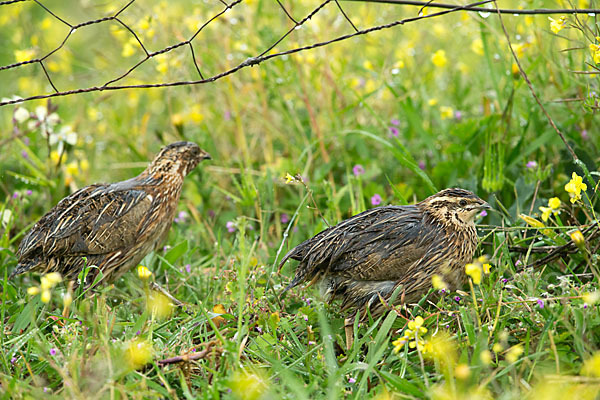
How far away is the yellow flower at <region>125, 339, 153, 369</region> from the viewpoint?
309 cm

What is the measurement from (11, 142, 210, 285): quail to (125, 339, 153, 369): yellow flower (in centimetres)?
144

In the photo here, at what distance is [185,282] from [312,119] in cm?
203

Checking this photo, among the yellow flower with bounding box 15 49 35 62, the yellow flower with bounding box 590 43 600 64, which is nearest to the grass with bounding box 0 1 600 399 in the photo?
the yellow flower with bounding box 590 43 600 64

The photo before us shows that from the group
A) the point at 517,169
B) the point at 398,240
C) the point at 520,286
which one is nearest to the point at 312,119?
the point at 517,169

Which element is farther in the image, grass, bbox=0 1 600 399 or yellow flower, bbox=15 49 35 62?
yellow flower, bbox=15 49 35 62

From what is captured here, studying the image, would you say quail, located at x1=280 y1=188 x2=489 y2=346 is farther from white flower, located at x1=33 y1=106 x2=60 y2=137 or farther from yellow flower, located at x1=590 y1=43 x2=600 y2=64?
white flower, located at x1=33 y1=106 x2=60 y2=137

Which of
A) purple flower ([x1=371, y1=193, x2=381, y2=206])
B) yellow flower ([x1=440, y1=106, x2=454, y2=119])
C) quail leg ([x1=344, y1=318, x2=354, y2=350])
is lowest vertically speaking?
quail leg ([x1=344, y1=318, x2=354, y2=350])

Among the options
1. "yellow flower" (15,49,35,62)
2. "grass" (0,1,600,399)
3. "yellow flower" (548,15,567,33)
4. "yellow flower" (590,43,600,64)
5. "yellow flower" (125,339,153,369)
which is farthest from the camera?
"yellow flower" (15,49,35,62)

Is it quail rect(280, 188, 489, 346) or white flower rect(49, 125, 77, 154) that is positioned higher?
white flower rect(49, 125, 77, 154)

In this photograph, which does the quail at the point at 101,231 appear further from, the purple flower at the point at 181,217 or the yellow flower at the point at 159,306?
the purple flower at the point at 181,217

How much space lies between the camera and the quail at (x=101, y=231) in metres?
4.65

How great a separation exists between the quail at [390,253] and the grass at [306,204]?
0.52 ft

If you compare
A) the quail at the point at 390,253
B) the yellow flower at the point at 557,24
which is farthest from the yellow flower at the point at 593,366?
the yellow flower at the point at 557,24

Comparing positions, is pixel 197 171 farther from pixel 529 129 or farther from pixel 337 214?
pixel 529 129
